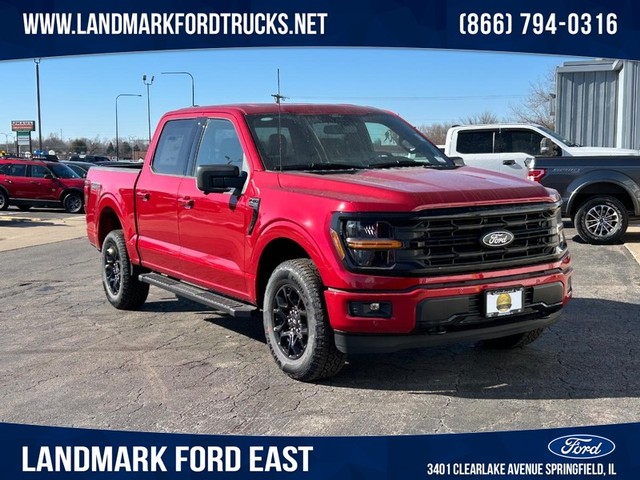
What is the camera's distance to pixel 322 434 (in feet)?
13.3

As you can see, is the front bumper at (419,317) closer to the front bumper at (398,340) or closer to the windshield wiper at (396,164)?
the front bumper at (398,340)

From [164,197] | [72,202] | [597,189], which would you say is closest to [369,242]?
[164,197]

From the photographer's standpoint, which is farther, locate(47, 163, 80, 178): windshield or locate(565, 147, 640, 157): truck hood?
locate(47, 163, 80, 178): windshield

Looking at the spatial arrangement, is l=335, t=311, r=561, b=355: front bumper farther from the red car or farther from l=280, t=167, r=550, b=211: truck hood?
the red car

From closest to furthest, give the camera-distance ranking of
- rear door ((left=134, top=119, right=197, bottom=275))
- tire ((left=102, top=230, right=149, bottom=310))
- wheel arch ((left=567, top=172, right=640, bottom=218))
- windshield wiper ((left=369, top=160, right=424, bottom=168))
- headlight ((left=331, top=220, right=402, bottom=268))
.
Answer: headlight ((left=331, top=220, right=402, bottom=268))
windshield wiper ((left=369, top=160, right=424, bottom=168))
rear door ((left=134, top=119, right=197, bottom=275))
tire ((left=102, top=230, right=149, bottom=310))
wheel arch ((left=567, top=172, right=640, bottom=218))

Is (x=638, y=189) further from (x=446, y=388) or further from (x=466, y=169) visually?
(x=446, y=388)

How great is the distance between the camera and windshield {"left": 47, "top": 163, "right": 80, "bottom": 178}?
913 inches

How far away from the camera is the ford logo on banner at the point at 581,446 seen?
3.75m

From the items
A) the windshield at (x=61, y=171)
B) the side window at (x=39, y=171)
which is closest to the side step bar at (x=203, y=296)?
the windshield at (x=61, y=171)

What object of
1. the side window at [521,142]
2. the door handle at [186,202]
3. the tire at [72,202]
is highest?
the side window at [521,142]

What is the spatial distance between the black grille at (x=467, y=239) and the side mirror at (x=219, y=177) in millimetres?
1457

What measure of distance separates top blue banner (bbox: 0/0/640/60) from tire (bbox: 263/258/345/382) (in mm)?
1858

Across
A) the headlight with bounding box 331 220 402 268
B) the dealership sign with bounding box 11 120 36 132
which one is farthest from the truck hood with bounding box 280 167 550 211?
the dealership sign with bounding box 11 120 36 132

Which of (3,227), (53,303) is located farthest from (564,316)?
(3,227)
